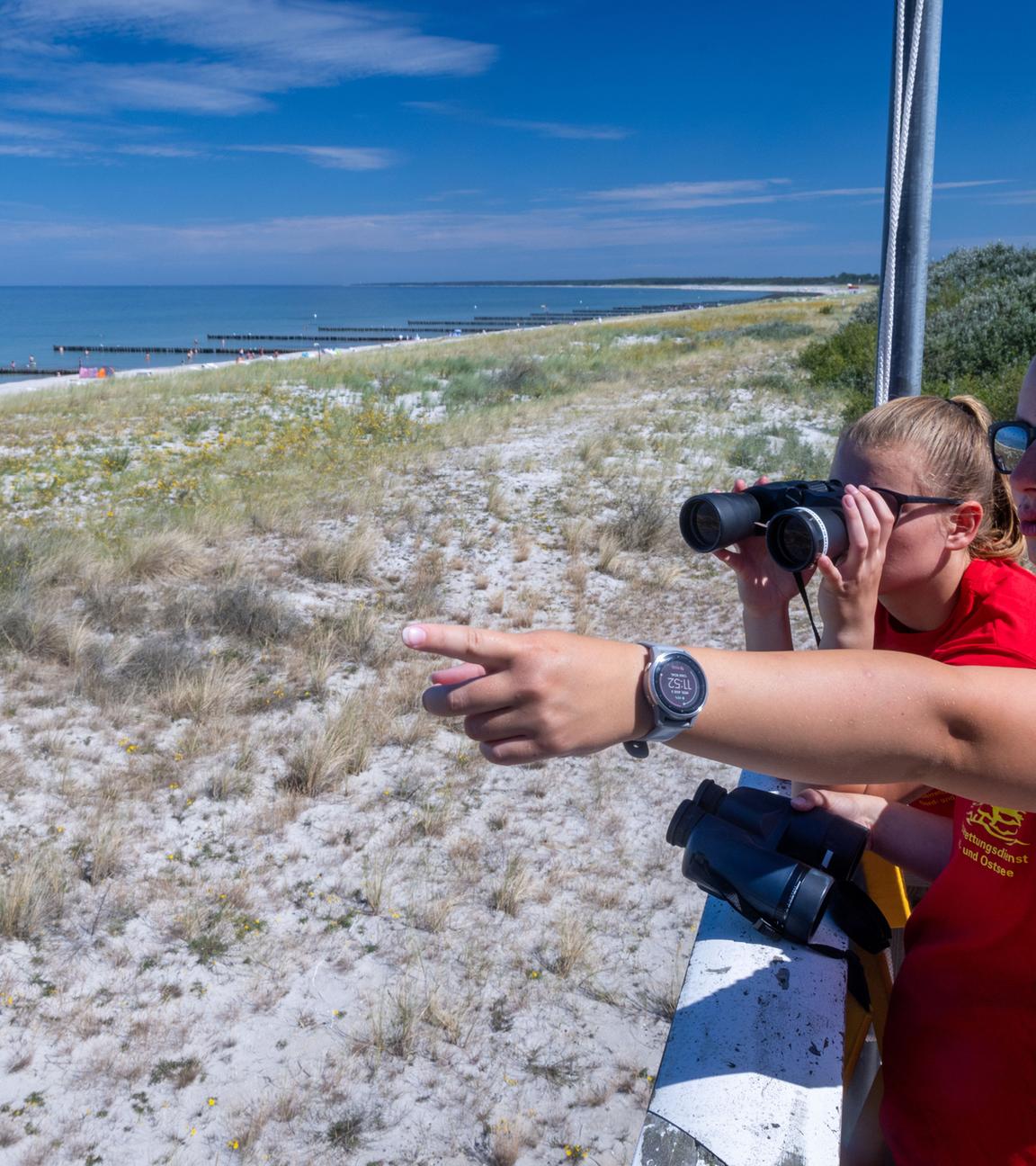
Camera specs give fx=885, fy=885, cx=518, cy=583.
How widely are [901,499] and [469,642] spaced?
1.00 m

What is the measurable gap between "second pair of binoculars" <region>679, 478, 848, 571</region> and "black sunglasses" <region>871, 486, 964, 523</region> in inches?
2.7

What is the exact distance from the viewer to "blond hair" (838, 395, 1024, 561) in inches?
59.6

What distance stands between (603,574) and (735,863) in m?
5.09

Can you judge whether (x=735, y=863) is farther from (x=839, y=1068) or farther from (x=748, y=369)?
(x=748, y=369)

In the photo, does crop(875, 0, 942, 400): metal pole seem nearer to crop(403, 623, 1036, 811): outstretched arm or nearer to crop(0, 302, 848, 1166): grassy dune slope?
crop(403, 623, 1036, 811): outstretched arm

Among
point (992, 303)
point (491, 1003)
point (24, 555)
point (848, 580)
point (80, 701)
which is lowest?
point (491, 1003)

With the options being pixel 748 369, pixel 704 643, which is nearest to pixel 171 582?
pixel 704 643

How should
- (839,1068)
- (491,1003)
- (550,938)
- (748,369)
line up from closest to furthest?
(839,1068)
(491,1003)
(550,938)
(748,369)

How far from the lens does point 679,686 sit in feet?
2.51

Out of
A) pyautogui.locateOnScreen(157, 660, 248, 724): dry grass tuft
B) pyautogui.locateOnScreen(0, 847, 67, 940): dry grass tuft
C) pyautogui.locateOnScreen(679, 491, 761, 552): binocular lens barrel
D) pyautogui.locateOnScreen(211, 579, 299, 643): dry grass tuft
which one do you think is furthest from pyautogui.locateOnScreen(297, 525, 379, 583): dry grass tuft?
pyautogui.locateOnScreen(679, 491, 761, 552): binocular lens barrel

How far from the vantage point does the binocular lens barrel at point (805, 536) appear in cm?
121

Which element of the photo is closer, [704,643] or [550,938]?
[550,938]

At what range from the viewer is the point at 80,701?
434 cm

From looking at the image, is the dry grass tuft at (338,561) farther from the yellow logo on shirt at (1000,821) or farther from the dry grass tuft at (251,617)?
the yellow logo on shirt at (1000,821)
